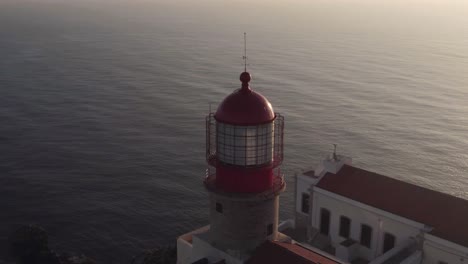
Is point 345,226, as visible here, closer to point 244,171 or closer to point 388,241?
point 388,241

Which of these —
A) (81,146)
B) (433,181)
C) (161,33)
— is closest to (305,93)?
(433,181)

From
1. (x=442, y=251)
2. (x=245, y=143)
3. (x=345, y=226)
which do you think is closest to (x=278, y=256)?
(x=245, y=143)

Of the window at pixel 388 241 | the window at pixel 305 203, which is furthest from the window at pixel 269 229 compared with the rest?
the window at pixel 305 203

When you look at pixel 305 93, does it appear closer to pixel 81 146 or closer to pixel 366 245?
pixel 81 146

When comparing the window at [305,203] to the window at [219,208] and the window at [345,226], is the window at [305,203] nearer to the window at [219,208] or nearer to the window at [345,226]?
the window at [345,226]

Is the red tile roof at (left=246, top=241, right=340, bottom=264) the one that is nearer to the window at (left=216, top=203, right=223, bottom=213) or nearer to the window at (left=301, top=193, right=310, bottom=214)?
the window at (left=216, top=203, right=223, bottom=213)

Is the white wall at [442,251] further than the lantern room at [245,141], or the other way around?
the white wall at [442,251]

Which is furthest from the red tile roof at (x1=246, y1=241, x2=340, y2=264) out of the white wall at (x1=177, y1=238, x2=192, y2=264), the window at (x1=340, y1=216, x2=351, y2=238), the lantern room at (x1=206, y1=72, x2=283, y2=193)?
the window at (x1=340, y1=216, x2=351, y2=238)
